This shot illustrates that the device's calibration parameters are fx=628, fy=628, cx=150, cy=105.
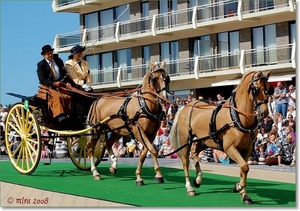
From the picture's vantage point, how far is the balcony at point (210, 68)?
101 feet

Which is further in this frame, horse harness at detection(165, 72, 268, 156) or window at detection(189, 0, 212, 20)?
window at detection(189, 0, 212, 20)

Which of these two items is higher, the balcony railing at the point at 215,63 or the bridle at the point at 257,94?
the balcony railing at the point at 215,63

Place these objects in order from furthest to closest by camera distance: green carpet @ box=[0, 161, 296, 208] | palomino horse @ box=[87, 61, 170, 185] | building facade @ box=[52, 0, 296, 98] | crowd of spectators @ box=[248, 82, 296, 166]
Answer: building facade @ box=[52, 0, 296, 98], crowd of spectators @ box=[248, 82, 296, 166], palomino horse @ box=[87, 61, 170, 185], green carpet @ box=[0, 161, 296, 208]

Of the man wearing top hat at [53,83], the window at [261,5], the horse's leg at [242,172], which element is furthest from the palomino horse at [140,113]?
the window at [261,5]

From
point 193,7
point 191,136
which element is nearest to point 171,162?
point 191,136

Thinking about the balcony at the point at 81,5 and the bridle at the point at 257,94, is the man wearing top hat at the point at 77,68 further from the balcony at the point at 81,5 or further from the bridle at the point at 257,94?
the balcony at the point at 81,5

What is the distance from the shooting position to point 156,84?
12.9 metres

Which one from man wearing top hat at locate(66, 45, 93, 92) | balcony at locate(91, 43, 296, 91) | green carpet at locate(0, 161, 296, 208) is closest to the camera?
green carpet at locate(0, 161, 296, 208)

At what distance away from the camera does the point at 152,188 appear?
1245 cm

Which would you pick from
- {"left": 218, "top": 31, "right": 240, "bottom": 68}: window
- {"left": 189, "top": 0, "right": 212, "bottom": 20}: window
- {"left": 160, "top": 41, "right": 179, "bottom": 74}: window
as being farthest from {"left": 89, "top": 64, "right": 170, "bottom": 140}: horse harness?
{"left": 160, "top": 41, "right": 179, "bottom": 74}: window

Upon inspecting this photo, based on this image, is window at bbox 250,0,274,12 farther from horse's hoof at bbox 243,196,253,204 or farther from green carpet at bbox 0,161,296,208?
horse's hoof at bbox 243,196,253,204

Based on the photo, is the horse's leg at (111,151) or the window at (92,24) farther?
the window at (92,24)

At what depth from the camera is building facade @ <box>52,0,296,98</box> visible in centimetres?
3147

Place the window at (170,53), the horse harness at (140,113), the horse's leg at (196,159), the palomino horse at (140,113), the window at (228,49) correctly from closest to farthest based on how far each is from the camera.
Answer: the horse's leg at (196,159) < the palomino horse at (140,113) < the horse harness at (140,113) < the window at (228,49) < the window at (170,53)
